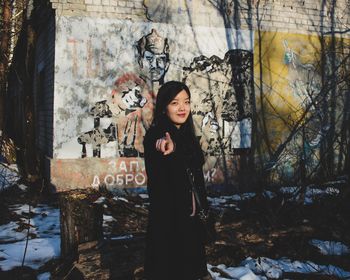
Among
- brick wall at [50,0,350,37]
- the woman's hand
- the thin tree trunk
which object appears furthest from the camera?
the thin tree trunk

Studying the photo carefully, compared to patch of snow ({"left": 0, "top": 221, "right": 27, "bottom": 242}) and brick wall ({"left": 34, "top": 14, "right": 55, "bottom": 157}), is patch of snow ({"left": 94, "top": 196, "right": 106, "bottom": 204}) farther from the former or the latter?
brick wall ({"left": 34, "top": 14, "right": 55, "bottom": 157})

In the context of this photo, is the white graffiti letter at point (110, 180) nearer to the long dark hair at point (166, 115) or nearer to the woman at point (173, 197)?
the woman at point (173, 197)

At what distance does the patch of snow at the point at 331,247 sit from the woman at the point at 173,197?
265 cm

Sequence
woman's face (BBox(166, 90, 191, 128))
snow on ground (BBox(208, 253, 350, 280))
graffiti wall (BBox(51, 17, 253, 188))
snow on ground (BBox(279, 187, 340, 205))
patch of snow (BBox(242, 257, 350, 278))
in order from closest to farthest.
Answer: woman's face (BBox(166, 90, 191, 128)) < snow on ground (BBox(208, 253, 350, 280)) < patch of snow (BBox(242, 257, 350, 278)) < snow on ground (BBox(279, 187, 340, 205)) < graffiti wall (BBox(51, 17, 253, 188))

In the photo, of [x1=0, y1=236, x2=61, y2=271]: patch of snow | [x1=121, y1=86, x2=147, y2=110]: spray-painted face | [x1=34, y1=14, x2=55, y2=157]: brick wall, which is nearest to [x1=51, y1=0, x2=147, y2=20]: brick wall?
[x1=34, y1=14, x2=55, y2=157]: brick wall

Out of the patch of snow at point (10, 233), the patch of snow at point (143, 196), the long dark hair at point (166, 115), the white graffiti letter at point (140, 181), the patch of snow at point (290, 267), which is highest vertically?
the long dark hair at point (166, 115)

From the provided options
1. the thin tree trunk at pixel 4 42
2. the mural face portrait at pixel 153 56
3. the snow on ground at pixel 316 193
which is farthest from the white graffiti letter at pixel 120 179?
the thin tree trunk at pixel 4 42

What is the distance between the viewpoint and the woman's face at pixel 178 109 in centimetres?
228

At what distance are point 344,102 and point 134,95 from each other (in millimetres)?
5562

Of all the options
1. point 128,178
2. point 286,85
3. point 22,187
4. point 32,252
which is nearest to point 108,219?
point 32,252

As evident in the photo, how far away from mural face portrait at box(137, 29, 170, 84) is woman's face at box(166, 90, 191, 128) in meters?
5.18

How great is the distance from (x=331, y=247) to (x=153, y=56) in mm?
4793

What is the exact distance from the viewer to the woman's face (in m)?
2.28

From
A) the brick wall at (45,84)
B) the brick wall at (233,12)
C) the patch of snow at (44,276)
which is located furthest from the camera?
the brick wall at (45,84)
